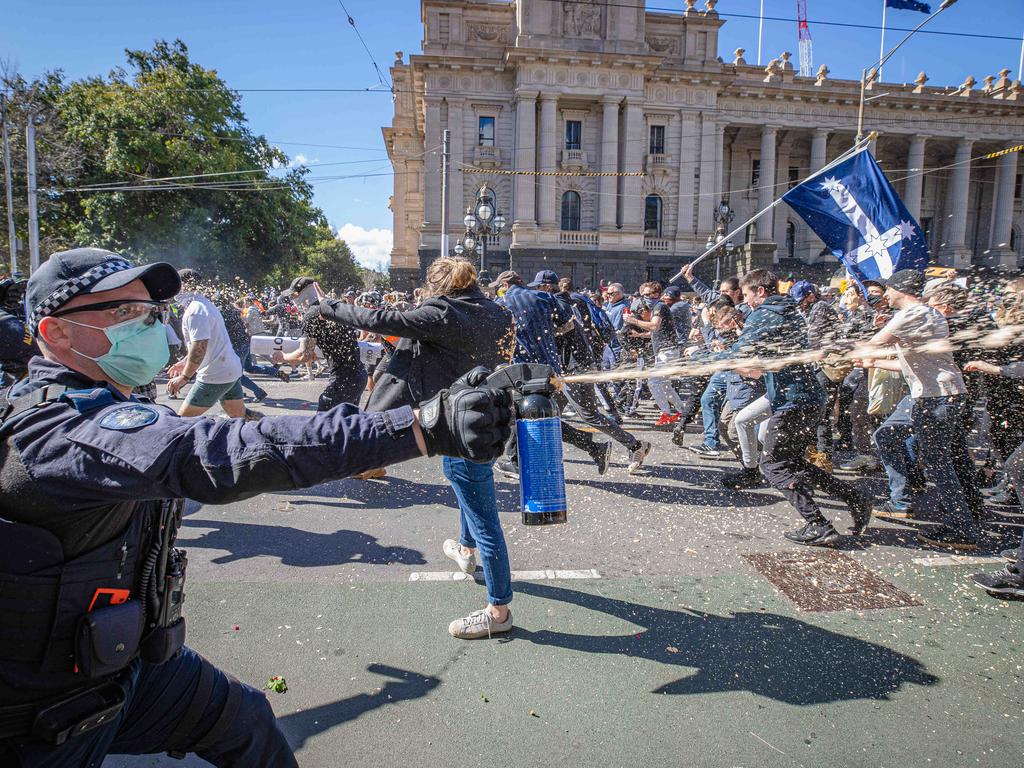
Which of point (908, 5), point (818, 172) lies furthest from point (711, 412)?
point (908, 5)

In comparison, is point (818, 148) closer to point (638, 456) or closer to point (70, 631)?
point (638, 456)

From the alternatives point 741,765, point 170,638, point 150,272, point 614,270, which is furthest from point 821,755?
point 614,270

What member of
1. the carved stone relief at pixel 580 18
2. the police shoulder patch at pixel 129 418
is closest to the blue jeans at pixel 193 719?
the police shoulder patch at pixel 129 418

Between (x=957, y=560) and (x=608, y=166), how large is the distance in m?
38.4

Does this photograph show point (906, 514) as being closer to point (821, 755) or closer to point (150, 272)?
point (821, 755)

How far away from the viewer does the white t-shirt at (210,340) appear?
6105mm

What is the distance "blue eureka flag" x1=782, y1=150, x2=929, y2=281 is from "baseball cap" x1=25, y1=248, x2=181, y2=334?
9013mm

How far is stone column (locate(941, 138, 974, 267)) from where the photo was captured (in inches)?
1796

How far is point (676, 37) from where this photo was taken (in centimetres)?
4097

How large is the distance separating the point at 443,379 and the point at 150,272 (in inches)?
86.1

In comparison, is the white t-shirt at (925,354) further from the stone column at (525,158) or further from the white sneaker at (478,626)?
the stone column at (525,158)

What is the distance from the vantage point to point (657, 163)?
40.7 m

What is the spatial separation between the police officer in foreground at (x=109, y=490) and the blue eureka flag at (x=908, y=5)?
22352mm

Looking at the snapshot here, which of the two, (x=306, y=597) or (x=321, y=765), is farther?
(x=306, y=597)
